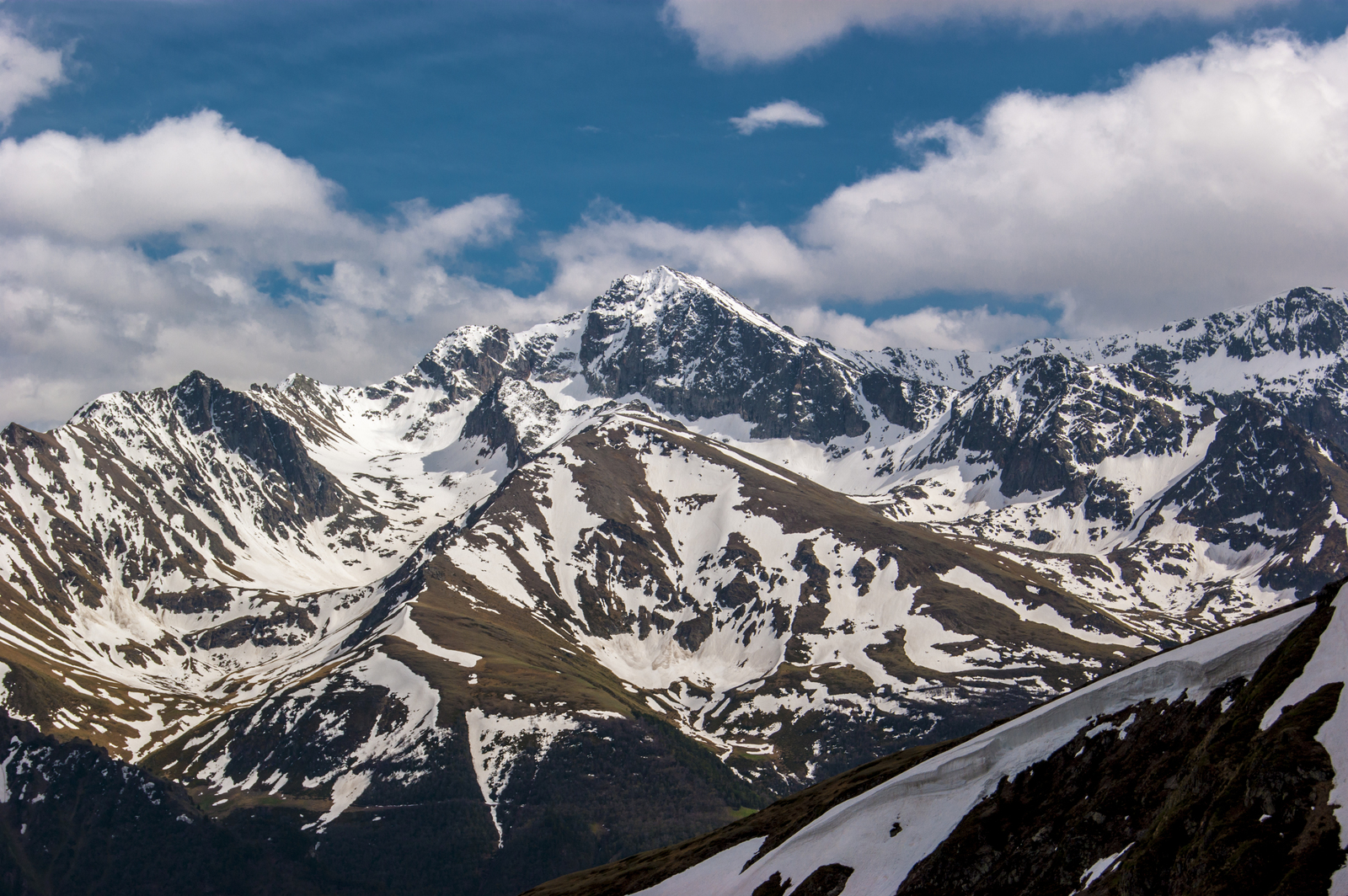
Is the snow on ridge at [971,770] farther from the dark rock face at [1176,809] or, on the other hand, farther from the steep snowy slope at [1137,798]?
the dark rock face at [1176,809]

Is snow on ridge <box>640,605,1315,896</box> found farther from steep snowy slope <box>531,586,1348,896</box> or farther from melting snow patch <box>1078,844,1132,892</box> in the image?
melting snow patch <box>1078,844,1132,892</box>

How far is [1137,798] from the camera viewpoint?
63.5m

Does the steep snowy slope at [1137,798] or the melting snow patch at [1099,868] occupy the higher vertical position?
the steep snowy slope at [1137,798]

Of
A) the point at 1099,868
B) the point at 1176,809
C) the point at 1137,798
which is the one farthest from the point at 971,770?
the point at 1176,809

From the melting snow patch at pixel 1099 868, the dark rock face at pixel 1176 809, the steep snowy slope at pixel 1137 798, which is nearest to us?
the dark rock face at pixel 1176 809

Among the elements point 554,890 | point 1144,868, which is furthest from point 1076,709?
point 554,890

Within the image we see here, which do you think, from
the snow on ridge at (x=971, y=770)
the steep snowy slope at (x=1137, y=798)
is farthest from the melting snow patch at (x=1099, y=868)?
the snow on ridge at (x=971, y=770)

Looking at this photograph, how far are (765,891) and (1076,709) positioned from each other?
2848 centimetres

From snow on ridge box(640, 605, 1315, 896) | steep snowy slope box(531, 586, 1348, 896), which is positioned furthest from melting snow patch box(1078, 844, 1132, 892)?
snow on ridge box(640, 605, 1315, 896)

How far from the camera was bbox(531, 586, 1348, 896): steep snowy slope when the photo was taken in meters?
47.4

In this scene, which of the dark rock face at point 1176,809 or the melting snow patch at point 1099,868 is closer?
the dark rock face at point 1176,809

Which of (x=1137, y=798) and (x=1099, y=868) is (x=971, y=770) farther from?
(x=1099, y=868)

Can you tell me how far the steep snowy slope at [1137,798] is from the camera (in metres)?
47.4

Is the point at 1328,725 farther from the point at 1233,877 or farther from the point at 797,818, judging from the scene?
the point at 797,818
